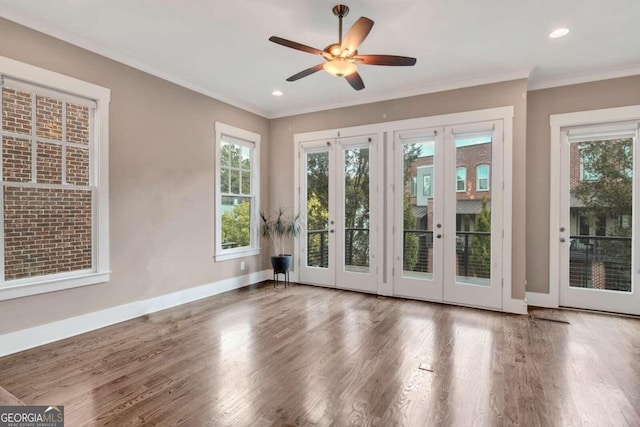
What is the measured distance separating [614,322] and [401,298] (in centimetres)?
238

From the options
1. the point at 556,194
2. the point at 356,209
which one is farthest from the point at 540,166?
the point at 356,209

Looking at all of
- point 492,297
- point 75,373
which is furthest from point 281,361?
point 492,297

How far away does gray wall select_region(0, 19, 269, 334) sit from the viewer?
124 inches

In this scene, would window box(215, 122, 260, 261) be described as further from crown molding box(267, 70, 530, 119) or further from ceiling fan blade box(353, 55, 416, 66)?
ceiling fan blade box(353, 55, 416, 66)

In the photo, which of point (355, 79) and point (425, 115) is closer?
point (355, 79)

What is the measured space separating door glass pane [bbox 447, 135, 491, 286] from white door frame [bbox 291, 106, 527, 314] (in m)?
0.20

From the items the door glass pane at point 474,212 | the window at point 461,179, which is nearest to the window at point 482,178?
the door glass pane at point 474,212

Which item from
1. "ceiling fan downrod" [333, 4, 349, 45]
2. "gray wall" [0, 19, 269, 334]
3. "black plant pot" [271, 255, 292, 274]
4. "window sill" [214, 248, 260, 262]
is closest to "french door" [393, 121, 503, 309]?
"black plant pot" [271, 255, 292, 274]

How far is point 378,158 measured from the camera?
16.3 ft

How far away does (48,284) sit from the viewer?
3.12 metres

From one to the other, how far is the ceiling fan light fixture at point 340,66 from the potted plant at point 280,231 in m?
3.02

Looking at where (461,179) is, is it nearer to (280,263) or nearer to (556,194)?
(556,194)

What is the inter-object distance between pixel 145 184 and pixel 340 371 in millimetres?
3072

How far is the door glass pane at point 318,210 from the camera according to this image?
5496 millimetres
